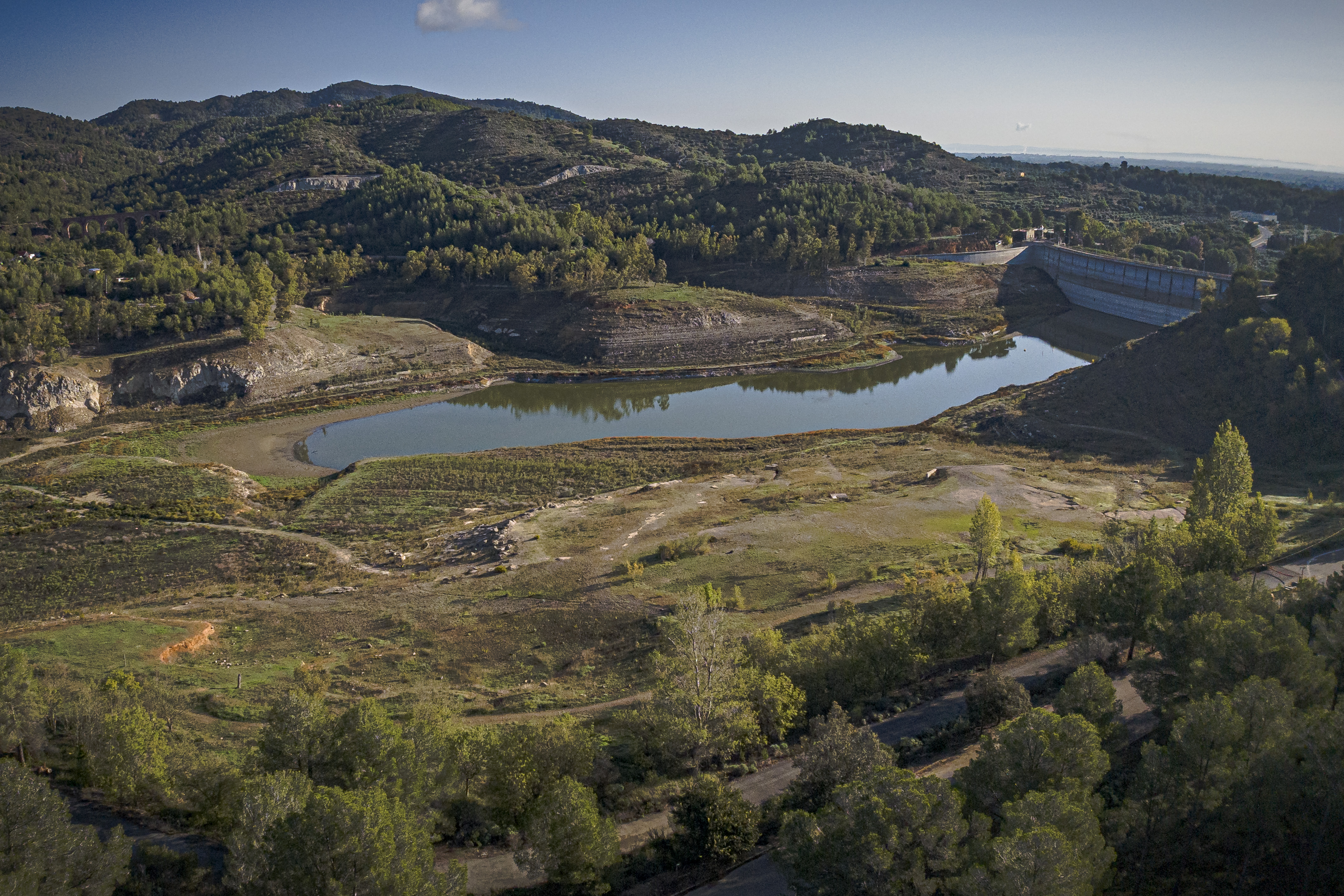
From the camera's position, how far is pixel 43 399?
62.6 meters

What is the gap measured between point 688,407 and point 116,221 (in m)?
99.3

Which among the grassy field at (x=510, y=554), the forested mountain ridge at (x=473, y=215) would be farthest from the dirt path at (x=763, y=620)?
the forested mountain ridge at (x=473, y=215)

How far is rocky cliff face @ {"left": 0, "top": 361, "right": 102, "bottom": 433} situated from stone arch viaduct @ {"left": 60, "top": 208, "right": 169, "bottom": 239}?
6429cm

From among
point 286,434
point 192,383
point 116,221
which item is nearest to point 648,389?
point 286,434

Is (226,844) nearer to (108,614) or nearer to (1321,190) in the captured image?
(108,614)

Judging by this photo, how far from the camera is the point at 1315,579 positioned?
27391 millimetres

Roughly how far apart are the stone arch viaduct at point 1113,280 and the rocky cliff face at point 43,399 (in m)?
97.3

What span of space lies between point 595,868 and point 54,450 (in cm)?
5822

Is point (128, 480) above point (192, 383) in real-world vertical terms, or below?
below

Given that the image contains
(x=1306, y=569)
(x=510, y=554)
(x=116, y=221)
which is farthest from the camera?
(x=116, y=221)

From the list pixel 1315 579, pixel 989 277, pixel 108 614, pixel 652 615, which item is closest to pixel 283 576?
pixel 108 614

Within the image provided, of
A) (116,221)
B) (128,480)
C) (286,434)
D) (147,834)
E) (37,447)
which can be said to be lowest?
(147,834)

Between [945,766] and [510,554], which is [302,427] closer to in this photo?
[510,554]

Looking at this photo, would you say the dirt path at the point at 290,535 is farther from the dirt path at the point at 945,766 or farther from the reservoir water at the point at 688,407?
the dirt path at the point at 945,766
